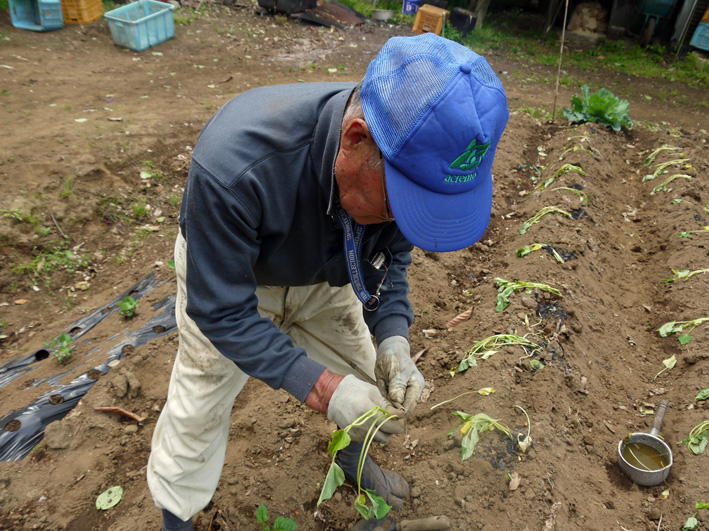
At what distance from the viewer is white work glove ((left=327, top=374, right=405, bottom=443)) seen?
2.00 meters

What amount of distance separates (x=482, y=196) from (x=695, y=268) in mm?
3742

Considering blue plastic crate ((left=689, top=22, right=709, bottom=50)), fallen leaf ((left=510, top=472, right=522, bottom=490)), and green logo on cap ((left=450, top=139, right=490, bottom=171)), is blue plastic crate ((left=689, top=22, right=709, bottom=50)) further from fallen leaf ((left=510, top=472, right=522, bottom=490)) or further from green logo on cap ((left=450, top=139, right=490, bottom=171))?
green logo on cap ((left=450, top=139, right=490, bottom=171))

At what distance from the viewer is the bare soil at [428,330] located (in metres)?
2.79

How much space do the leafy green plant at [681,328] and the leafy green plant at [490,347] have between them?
1.30m

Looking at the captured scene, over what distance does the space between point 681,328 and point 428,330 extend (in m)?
1.94

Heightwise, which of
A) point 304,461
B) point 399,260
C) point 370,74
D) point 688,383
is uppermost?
point 370,74

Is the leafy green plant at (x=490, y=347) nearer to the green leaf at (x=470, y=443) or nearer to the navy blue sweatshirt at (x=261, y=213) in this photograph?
the green leaf at (x=470, y=443)

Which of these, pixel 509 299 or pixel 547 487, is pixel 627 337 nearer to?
pixel 509 299

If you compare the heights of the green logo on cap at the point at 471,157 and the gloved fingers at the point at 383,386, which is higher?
the green logo on cap at the point at 471,157

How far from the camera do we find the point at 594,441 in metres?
3.19

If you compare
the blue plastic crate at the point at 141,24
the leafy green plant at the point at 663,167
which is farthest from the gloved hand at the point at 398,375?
the blue plastic crate at the point at 141,24

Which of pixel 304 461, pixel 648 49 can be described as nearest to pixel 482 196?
pixel 304 461

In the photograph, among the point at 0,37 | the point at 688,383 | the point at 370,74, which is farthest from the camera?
the point at 0,37

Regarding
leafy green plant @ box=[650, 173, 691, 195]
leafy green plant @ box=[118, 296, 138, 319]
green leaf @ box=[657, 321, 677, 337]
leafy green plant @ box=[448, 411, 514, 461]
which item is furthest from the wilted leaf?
leafy green plant @ box=[650, 173, 691, 195]
